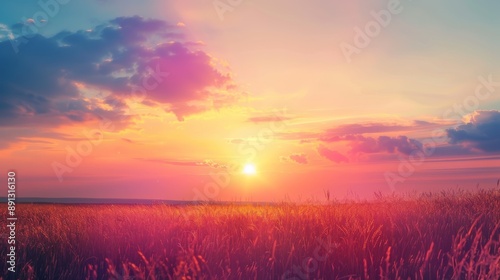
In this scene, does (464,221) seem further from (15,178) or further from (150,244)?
(15,178)

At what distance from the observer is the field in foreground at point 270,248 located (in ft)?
18.0

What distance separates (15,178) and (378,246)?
Answer: 6.96 m

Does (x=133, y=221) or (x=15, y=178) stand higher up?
(x=15, y=178)

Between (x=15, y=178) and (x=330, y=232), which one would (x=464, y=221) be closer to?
(x=330, y=232)

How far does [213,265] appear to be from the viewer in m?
5.74

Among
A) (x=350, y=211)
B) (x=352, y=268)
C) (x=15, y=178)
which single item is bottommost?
(x=352, y=268)

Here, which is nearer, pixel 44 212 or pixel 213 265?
pixel 213 265

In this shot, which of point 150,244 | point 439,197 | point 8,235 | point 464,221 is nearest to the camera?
point 150,244

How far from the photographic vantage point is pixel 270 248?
6.36 metres

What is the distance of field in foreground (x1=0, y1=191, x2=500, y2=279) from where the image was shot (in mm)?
5488

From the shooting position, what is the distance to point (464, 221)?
863cm

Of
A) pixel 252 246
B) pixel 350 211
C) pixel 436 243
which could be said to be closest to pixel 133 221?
pixel 252 246

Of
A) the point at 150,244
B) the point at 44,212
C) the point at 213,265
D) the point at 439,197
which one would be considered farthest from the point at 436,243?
the point at 44,212

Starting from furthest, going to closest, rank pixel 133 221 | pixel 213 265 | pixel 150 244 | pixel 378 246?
pixel 133 221
pixel 150 244
pixel 378 246
pixel 213 265
